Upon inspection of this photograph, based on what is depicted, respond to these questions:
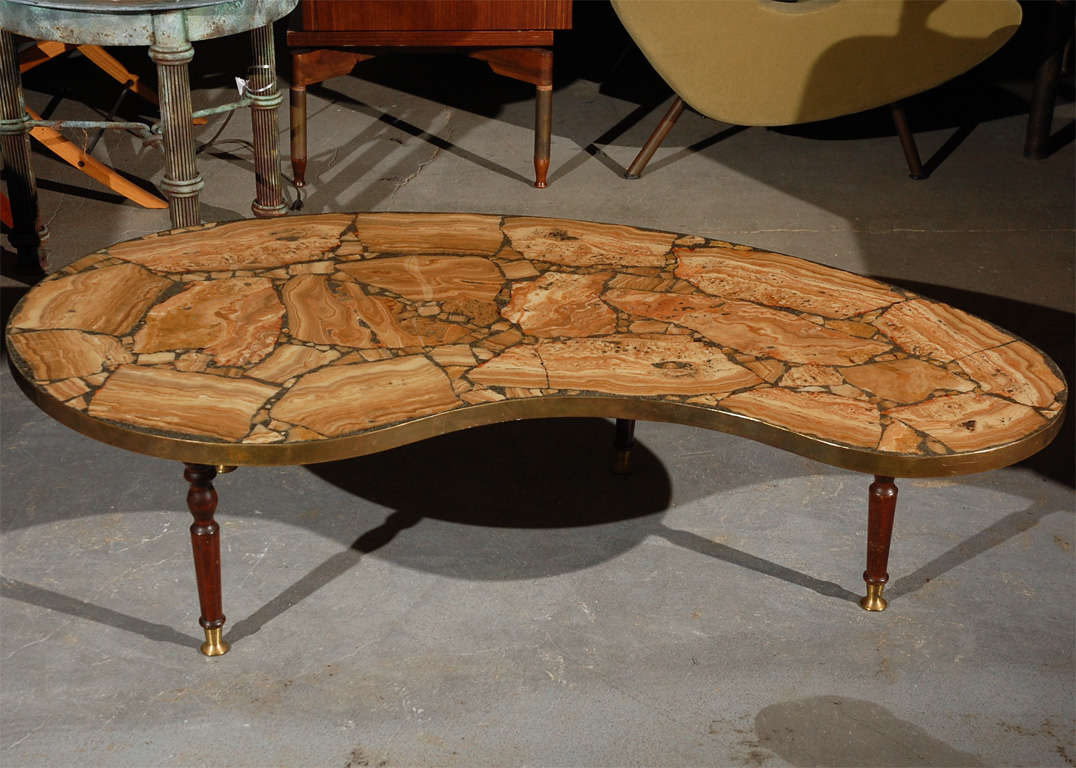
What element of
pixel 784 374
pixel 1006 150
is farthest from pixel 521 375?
pixel 1006 150

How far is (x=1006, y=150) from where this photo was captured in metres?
4.63

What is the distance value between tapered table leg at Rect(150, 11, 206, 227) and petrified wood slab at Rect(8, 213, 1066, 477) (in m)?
0.48

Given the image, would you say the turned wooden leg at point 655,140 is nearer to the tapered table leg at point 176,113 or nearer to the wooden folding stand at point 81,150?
the wooden folding stand at point 81,150

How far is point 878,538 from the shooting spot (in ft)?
7.59

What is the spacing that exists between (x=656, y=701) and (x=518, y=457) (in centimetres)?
79

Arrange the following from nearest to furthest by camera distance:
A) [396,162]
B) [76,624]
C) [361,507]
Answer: [76,624]
[361,507]
[396,162]

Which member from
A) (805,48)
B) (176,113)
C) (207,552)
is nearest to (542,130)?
(805,48)

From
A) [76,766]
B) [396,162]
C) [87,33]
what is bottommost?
[76,766]

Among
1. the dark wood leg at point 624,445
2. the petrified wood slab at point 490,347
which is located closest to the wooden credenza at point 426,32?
→ the petrified wood slab at point 490,347

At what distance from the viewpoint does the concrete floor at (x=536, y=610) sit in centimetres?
213

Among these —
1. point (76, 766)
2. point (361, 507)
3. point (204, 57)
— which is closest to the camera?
point (76, 766)

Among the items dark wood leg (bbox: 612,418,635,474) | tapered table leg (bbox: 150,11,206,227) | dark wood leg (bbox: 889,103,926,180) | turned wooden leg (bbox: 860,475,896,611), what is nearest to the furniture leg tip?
tapered table leg (bbox: 150,11,206,227)

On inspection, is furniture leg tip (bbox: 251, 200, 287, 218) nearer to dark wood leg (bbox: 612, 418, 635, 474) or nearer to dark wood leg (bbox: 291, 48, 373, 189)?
dark wood leg (bbox: 291, 48, 373, 189)

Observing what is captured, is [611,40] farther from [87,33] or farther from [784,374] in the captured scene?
[784,374]
